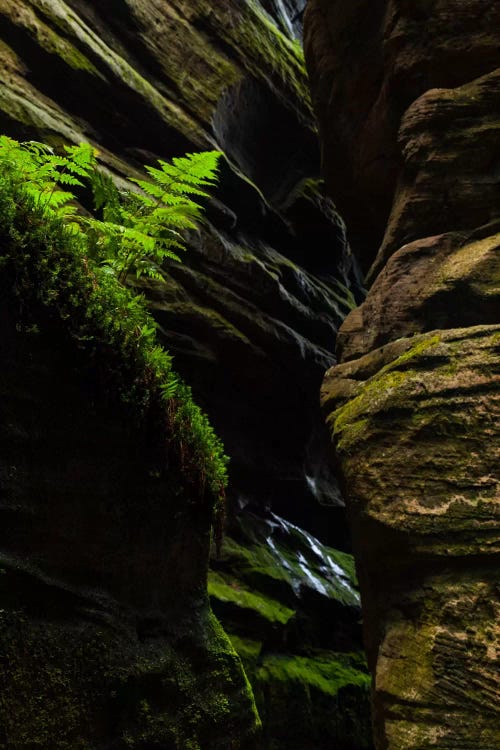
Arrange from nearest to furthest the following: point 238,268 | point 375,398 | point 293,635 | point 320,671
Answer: point 375,398, point 320,671, point 293,635, point 238,268

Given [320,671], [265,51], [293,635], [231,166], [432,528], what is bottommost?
[320,671]

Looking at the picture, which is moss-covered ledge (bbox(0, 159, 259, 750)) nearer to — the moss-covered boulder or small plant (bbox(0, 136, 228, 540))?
small plant (bbox(0, 136, 228, 540))

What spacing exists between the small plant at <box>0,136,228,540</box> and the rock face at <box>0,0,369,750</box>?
0.55m

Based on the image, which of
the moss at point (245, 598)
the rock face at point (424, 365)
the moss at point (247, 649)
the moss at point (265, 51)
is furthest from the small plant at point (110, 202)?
the moss at point (265, 51)

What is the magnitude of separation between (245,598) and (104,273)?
8074 millimetres

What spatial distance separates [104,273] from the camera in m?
4.50

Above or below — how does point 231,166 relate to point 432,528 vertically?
above

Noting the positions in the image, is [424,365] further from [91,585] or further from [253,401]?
[253,401]

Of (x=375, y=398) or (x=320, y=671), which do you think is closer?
(x=375, y=398)

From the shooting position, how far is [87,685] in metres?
3.66

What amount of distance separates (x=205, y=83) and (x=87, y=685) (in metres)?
14.0

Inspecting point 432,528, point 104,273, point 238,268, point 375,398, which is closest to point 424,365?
A: point 375,398

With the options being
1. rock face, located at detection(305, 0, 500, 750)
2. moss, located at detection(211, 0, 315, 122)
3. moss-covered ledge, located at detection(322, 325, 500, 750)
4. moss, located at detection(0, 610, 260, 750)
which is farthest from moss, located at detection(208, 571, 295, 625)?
moss, located at detection(211, 0, 315, 122)

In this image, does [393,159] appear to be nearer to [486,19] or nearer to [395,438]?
[486,19]
